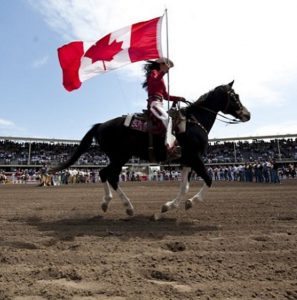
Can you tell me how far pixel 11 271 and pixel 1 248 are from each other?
3.83ft

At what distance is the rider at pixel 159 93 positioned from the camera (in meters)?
7.91

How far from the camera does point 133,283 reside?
3668 millimetres

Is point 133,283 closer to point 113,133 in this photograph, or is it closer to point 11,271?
point 11,271

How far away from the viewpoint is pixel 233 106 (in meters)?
8.91

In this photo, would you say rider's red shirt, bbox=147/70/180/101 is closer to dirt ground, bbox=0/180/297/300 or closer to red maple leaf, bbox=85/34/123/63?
red maple leaf, bbox=85/34/123/63

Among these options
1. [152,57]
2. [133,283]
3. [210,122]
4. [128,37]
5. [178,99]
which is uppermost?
[128,37]

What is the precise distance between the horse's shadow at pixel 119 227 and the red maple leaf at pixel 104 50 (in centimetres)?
420

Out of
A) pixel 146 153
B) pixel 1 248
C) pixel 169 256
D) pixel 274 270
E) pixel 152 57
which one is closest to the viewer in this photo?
pixel 274 270

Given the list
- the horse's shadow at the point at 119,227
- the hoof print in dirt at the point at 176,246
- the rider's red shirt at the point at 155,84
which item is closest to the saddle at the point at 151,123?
the rider's red shirt at the point at 155,84

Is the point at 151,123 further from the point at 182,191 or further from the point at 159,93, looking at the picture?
the point at 182,191

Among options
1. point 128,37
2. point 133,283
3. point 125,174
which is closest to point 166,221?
point 133,283

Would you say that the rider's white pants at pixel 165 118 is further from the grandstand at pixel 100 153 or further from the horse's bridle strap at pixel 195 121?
the grandstand at pixel 100 153

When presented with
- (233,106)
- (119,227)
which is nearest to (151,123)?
(233,106)

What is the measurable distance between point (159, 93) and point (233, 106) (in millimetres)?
1929
